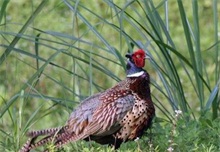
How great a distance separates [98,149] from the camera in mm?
5316

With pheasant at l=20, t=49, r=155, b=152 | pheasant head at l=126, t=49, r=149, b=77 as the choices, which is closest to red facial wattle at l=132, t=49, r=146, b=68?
pheasant head at l=126, t=49, r=149, b=77

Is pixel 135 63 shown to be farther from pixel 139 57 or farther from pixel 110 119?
pixel 110 119

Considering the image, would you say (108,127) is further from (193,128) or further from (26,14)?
(26,14)

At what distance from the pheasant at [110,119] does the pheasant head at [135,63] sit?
112mm

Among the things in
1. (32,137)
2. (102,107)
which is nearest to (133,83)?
(102,107)

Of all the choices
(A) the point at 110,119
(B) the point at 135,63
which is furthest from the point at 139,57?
(A) the point at 110,119

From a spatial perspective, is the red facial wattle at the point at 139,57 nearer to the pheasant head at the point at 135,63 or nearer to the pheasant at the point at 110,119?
the pheasant head at the point at 135,63

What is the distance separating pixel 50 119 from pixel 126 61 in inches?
97.2

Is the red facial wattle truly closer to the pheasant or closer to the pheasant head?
the pheasant head

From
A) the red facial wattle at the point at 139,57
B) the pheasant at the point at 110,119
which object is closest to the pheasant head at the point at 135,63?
the red facial wattle at the point at 139,57

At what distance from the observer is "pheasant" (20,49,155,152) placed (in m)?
5.50

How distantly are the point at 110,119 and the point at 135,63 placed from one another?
0.39 metres

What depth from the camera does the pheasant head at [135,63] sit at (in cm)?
572

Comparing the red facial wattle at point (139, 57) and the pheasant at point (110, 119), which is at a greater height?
the red facial wattle at point (139, 57)
